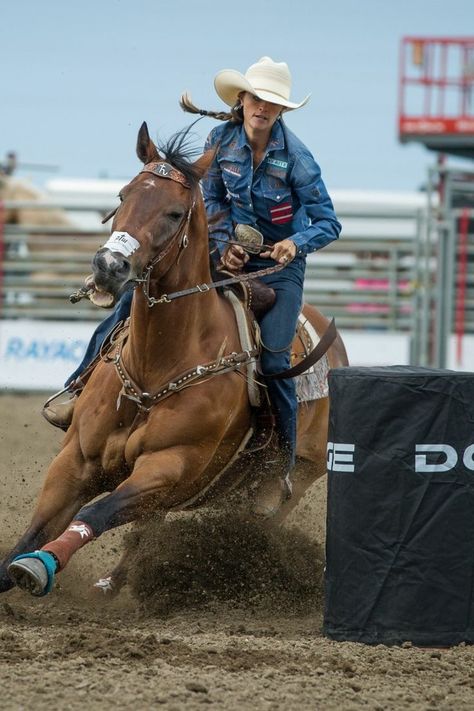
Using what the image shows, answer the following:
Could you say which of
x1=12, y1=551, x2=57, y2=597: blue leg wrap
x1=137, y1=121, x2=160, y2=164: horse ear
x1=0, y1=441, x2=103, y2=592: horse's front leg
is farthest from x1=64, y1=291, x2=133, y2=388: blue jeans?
x1=12, y1=551, x2=57, y2=597: blue leg wrap

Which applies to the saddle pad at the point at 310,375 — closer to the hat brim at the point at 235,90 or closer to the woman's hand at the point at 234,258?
the woman's hand at the point at 234,258

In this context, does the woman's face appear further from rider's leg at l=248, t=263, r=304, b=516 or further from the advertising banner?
the advertising banner

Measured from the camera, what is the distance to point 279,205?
5746 mm

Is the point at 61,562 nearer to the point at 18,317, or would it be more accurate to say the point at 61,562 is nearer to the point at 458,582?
the point at 458,582

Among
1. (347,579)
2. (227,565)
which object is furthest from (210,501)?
(347,579)

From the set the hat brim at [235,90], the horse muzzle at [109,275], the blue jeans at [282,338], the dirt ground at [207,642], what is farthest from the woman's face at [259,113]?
the dirt ground at [207,642]

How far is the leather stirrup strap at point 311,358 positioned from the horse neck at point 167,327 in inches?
21.2

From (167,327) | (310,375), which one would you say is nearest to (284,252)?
(167,327)

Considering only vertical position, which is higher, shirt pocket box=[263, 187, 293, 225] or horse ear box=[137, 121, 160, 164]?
horse ear box=[137, 121, 160, 164]

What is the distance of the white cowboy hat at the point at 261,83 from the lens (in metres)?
5.48

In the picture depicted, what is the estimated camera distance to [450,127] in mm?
20469

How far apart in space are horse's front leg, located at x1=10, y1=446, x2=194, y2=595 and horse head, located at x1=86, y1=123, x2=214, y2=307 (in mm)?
769

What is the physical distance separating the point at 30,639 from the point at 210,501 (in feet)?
5.15

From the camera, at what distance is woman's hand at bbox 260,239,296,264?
5.47m
